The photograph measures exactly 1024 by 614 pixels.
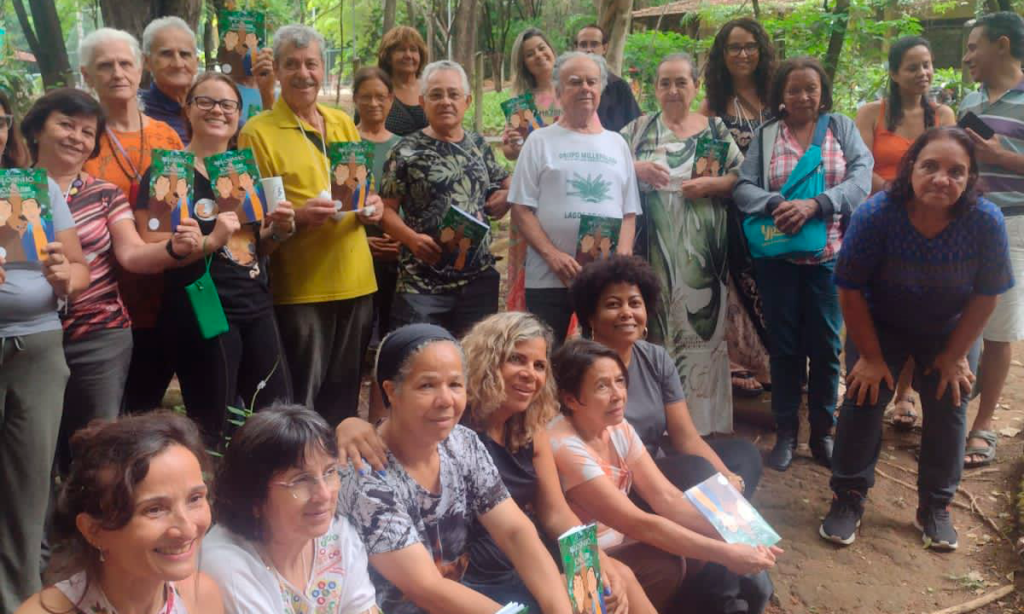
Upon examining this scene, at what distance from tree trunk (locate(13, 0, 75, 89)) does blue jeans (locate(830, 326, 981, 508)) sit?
20.1 ft

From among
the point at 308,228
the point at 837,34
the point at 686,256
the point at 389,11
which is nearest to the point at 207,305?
the point at 308,228

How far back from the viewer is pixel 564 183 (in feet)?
13.2

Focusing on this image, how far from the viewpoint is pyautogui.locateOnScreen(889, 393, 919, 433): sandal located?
16.4ft

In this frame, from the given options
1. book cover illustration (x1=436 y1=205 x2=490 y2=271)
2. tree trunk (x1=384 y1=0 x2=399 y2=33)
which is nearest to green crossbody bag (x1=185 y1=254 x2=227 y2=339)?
book cover illustration (x1=436 y1=205 x2=490 y2=271)

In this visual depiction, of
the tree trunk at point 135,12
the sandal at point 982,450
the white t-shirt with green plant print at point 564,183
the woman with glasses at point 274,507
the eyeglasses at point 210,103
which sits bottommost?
the sandal at point 982,450

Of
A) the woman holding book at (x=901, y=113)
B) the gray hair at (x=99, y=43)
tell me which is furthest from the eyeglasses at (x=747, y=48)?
the gray hair at (x=99, y=43)

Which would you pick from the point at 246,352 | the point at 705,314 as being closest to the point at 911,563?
the point at 705,314

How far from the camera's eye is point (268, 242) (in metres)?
3.39

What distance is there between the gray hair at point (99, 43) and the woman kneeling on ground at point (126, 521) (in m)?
2.09

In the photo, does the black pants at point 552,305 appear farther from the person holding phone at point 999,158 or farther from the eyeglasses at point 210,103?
the person holding phone at point 999,158

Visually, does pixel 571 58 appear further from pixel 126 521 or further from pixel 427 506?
pixel 126 521

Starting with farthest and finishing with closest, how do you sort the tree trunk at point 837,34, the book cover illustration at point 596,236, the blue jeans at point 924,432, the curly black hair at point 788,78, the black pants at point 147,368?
the tree trunk at point 837,34 < the curly black hair at point 788,78 < the book cover illustration at point 596,236 < the blue jeans at point 924,432 < the black pants at point 147,368

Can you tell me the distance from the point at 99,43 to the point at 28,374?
55.7 inches

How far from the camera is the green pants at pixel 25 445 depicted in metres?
2.60
